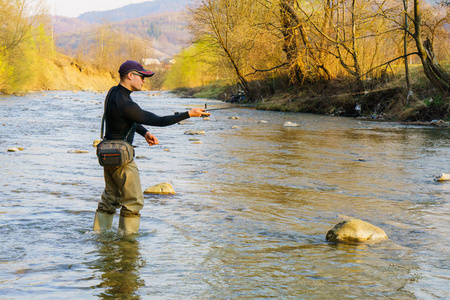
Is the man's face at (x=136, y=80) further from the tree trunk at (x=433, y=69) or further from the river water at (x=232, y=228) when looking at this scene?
the tree trunk at (x=433, y=69)

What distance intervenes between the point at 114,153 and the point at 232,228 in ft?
4.69

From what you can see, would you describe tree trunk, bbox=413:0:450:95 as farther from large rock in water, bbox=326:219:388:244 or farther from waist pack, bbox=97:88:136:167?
waist pack, bbox=97:88:136:167

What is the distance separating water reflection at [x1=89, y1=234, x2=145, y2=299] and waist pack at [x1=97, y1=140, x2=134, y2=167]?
708 mm

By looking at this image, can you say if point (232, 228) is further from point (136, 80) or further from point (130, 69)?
point (130, 69)

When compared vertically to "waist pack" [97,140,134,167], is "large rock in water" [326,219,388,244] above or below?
below

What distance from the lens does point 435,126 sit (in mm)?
17750

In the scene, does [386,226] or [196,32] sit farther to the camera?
[196,32]

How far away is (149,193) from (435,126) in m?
13.5

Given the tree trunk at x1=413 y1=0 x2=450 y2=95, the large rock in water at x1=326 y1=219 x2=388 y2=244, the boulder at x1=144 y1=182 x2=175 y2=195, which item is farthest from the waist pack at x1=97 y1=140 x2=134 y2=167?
the tree trunk at x1=413 y1=0 x2=450 y2=95

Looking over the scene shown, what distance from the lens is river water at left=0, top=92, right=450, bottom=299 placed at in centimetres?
372

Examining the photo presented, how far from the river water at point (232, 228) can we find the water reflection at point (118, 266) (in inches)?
0.6

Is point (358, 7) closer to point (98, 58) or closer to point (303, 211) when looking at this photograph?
point (303, 211)

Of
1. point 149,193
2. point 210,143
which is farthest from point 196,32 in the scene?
point 149,193

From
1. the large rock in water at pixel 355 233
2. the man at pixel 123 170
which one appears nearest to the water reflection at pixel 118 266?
the man at pixel 123 170
